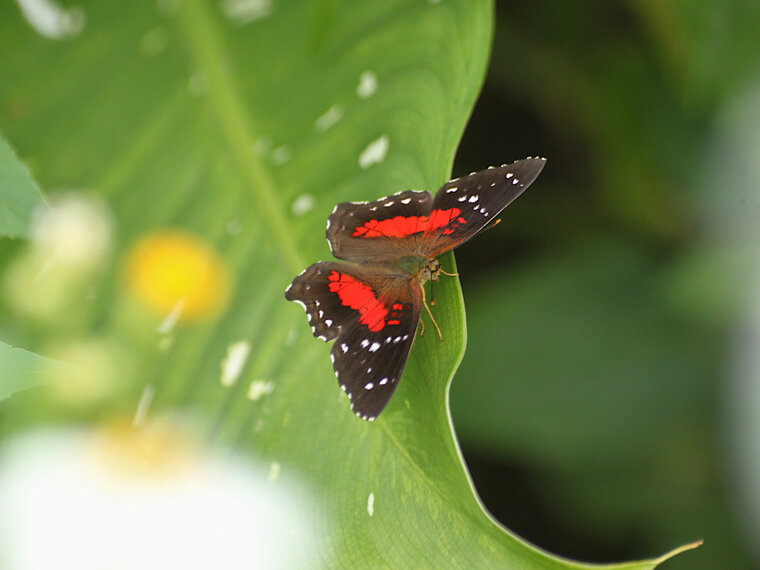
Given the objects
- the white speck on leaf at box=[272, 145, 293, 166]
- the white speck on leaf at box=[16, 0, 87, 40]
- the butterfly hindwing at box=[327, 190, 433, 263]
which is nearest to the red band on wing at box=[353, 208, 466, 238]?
the butterfly hindwing at box=[327, 190, 433, 263]

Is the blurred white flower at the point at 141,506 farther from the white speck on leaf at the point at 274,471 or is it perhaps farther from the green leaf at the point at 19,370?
the green leaf at the point at 19,370

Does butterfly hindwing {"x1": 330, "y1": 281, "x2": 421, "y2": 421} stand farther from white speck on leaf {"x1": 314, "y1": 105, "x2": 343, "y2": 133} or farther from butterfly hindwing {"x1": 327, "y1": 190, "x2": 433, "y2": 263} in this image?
white speck on leaf {"x1": 314, "y1": 105, "x2": 343, "y2": 133}

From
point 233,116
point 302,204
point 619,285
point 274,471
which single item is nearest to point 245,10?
point 233,116

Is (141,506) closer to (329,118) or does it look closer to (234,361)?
(234,361)

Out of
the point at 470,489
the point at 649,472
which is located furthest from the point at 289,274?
the point at 649,472

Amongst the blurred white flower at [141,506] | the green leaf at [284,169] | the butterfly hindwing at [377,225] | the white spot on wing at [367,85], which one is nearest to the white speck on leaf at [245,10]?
the green leaf at [284,169]

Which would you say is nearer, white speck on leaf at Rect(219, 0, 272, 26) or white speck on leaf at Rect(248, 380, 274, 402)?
white speck on leaf at Rect(248, 380, 274, 402)
